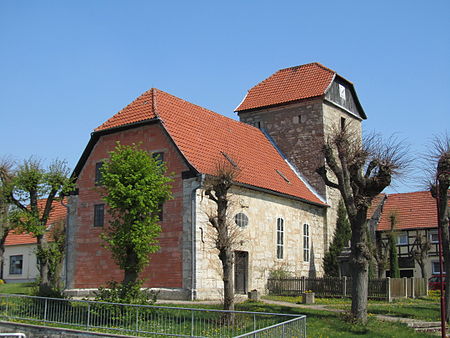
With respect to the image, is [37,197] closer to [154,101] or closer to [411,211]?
[154,101]

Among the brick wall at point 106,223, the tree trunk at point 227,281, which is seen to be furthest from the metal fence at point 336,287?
the tree trunk at point 227,281

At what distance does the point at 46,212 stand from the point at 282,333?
13845 mm

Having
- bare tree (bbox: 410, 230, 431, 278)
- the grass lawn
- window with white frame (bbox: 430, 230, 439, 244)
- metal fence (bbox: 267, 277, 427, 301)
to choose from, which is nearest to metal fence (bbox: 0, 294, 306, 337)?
the grass lawn

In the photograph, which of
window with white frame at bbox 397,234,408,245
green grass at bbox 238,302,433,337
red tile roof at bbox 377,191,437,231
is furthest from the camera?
window with white frame at bbox 397,234,408,245

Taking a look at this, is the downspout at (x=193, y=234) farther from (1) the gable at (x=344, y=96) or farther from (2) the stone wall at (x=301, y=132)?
(1) the gable at (x=344, y=96)

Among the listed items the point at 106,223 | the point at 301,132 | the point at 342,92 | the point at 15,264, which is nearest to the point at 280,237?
the point at 301,132

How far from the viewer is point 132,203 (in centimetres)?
1938

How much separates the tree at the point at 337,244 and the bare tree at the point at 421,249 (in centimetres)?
658

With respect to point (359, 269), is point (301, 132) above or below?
above

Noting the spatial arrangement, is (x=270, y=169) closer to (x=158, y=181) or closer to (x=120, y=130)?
(x=120, y=130)

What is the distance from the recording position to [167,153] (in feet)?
83.3

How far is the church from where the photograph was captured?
24266mm

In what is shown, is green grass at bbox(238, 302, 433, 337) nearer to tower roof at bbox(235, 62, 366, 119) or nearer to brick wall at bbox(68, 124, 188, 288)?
brick wall at bbox(68, 124, 188, 288)

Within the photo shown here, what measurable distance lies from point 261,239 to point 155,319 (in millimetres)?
12345
